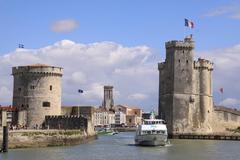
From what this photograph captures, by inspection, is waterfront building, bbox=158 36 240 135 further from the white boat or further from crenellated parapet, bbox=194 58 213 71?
the white boat

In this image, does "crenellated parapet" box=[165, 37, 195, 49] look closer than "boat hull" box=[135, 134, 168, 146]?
No

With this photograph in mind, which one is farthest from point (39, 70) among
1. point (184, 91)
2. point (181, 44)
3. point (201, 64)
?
point (201, 64)

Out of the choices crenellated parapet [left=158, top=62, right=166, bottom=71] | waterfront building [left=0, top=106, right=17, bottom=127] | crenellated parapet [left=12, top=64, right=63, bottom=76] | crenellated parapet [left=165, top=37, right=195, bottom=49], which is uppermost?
crenellated parapet [left=165, top=37, right=195, bottom=49]

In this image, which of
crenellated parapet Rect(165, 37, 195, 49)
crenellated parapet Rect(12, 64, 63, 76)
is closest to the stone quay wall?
crenellated parapet Rect(12, 64, 63, 76)

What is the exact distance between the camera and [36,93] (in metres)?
68.1

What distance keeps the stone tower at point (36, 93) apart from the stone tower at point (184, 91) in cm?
2235

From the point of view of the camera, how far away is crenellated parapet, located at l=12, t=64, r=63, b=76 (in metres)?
68.0

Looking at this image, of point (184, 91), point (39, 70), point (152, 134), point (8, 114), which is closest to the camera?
point (152, 134)

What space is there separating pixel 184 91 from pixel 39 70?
1021 inches

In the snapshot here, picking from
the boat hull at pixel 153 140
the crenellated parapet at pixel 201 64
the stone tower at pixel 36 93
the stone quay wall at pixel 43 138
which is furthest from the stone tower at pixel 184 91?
the stone quay wall at pixel 43 138

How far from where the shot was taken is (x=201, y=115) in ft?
288

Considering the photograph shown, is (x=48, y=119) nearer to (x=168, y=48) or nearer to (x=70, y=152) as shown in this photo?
(x=70, y=152)

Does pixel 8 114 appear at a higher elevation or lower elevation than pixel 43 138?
higher

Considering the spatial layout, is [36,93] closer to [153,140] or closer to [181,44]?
[153,140]
